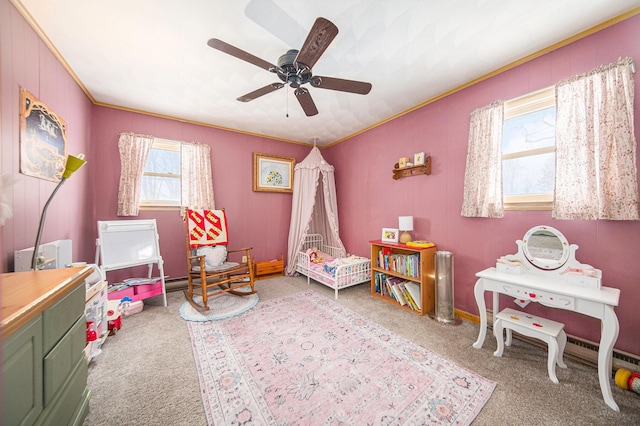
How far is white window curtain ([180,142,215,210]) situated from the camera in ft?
11.9

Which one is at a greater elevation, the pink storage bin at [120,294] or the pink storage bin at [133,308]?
the pink storage bin at [120,294]

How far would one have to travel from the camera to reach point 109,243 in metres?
2.76

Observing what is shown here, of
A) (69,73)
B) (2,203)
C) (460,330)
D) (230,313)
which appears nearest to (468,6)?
(460,330)

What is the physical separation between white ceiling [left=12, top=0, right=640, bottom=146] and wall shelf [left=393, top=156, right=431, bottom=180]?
885mm

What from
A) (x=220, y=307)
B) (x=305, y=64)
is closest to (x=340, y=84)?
(x=305, y=64)

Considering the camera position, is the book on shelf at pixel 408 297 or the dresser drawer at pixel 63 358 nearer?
the dresser drawer at pixel 63 358

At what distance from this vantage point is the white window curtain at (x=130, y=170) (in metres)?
3.18

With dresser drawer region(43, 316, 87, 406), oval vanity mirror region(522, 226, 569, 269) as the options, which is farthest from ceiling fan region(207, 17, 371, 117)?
oval vanity mirror region(522, 226, 569, 269)

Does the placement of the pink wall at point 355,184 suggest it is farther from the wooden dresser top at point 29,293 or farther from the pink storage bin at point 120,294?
the wooden dresser top at point 29,293

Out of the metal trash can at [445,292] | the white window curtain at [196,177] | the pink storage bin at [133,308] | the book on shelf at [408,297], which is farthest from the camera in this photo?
the white window curtain at [196,177]

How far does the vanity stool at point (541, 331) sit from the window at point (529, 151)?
1012 millimetres

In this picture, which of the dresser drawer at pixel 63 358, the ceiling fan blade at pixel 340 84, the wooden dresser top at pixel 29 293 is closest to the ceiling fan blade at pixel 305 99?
the ceiling fan blade at pixel 340 84

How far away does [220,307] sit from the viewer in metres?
2.88

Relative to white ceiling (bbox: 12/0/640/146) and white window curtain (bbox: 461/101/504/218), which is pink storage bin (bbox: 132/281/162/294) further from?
white window curtain (bbox: 461/101/504/218)
